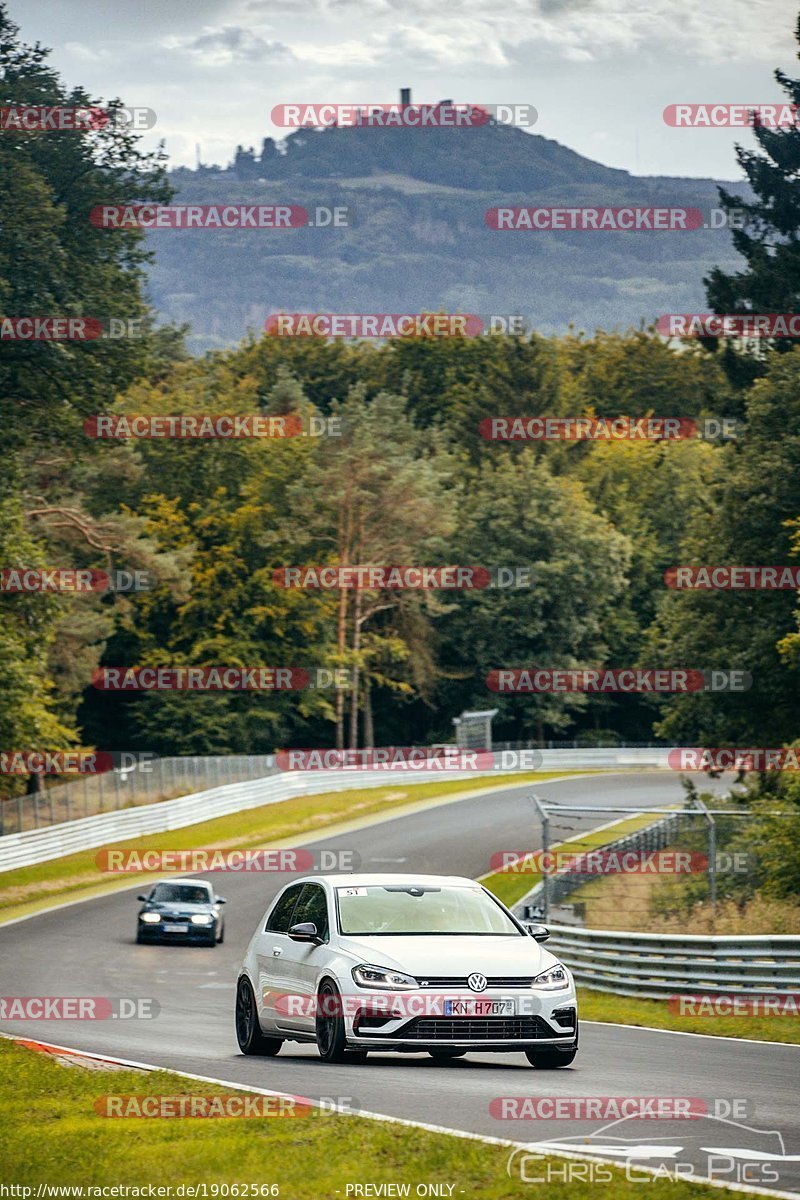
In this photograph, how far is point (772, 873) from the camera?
27266mm

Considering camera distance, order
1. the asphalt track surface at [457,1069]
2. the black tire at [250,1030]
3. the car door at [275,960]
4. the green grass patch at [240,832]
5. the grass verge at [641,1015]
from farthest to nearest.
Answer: the green grass patch at [240,832] < the grass verge at [641,1015] < the black tire at [250,1030] < the car door at [275,960] < the asphalt track surface at [457,1069]

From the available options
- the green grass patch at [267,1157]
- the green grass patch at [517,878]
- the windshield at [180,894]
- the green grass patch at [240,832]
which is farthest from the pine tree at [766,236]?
the green grass patch at [267,1157]

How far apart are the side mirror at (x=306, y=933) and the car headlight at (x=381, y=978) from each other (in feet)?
2.59

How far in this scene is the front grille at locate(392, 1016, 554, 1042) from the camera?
42.2 feet

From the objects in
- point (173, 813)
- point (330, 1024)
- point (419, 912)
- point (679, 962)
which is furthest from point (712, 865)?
point (173, 813)

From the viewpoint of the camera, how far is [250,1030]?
14961 millimetres

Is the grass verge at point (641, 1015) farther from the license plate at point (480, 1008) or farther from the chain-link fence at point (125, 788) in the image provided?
the chain-link fence at point (125, 788)

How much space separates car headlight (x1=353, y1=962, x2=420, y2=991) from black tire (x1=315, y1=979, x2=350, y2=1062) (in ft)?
0.74

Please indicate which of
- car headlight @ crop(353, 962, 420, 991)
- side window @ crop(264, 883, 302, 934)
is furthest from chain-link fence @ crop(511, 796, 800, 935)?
car headlight @ crop(353, 962, 420, 991)

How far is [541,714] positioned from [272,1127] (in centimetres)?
7852

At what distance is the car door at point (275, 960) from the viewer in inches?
560

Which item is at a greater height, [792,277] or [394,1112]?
[792,277]

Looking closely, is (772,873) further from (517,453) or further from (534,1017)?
(517,453)

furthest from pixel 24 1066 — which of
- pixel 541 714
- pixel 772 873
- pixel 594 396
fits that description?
pixel 594 396
